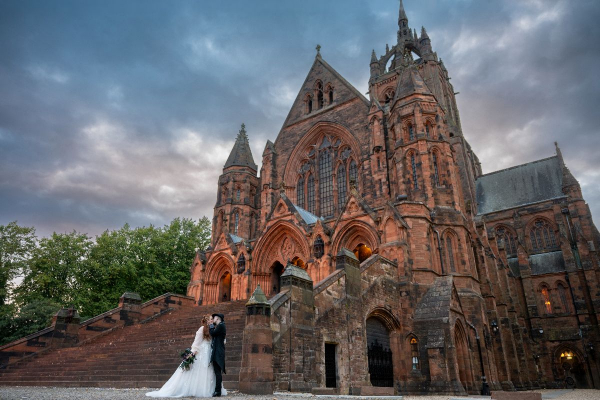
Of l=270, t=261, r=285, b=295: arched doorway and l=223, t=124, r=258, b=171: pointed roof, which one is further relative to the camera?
l=223, t=124, r=258, b=171: pointed roof

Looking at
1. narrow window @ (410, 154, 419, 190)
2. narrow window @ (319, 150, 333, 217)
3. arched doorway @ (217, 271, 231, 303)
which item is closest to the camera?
narrow window @ (410, 154, 419, 190)

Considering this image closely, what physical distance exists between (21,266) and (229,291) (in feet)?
48.4

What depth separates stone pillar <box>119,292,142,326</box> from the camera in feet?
71.5

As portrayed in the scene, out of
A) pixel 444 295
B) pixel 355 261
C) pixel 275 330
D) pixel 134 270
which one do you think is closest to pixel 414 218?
pixel 444 295

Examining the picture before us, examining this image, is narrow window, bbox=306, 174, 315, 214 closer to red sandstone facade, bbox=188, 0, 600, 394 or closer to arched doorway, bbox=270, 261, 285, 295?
→ red sandstone facade, bbox=188, 0, 600, 394

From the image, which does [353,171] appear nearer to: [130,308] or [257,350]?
[130,308]

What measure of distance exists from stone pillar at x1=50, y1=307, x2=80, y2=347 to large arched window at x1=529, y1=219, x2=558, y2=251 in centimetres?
3788

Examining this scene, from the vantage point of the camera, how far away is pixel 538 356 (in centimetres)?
3206

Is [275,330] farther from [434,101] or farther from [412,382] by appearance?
[434,101]

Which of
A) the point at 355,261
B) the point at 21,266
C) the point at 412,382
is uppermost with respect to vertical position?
the point at 21,266

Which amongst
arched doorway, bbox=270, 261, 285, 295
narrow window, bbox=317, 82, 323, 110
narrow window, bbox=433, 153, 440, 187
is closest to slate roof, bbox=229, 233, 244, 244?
arched doorway, bbox=270, 261, 285, 295

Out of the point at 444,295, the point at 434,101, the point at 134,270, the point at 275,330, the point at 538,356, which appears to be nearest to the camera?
the point at 275,330

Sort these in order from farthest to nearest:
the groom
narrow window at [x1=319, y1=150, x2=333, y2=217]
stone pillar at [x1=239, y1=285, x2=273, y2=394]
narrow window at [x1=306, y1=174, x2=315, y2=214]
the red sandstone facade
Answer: narrow window at [x1=306, y1=174, x2=315, y2=214]
narrow window at [x1=319, y1=150, x2=333, y2=217]
the red sandstone facade
stone pillar at [x1=239, y1=285, x2=273, y2=394]
the groom

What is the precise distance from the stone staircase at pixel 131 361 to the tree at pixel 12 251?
11487mm
